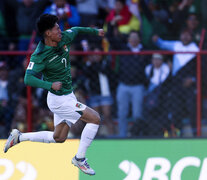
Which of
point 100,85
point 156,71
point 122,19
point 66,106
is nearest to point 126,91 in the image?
point 100,85

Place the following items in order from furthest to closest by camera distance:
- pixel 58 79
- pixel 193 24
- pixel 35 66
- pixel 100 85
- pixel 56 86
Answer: pixel 193 24 < pixel 100 85 < pixel 58 79 < pixel 35 66 < pixel 56 86

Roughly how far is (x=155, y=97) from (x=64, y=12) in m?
2.20

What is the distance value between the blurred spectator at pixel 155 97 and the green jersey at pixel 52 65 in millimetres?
2133

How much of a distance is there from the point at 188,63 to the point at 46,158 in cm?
269

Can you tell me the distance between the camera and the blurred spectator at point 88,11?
31.6 feet

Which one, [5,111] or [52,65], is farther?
[5,111]

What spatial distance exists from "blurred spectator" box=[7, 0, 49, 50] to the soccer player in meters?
2.89

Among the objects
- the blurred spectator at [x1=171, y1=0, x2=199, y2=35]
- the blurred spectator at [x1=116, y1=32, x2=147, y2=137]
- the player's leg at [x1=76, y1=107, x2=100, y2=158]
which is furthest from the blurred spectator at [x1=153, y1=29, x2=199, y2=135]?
the player's leg at [x1=76, y1=107, x2=100, y2=158]

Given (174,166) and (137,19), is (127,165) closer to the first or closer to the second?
(174,166)

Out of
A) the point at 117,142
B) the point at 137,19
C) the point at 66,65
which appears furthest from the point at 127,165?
the point at 137,19

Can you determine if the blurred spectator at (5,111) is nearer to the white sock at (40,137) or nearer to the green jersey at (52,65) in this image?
the white sock at (40,137)

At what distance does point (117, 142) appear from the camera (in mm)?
7523

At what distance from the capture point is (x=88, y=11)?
9.73 meters

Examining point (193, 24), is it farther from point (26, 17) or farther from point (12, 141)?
point (12, 141)
